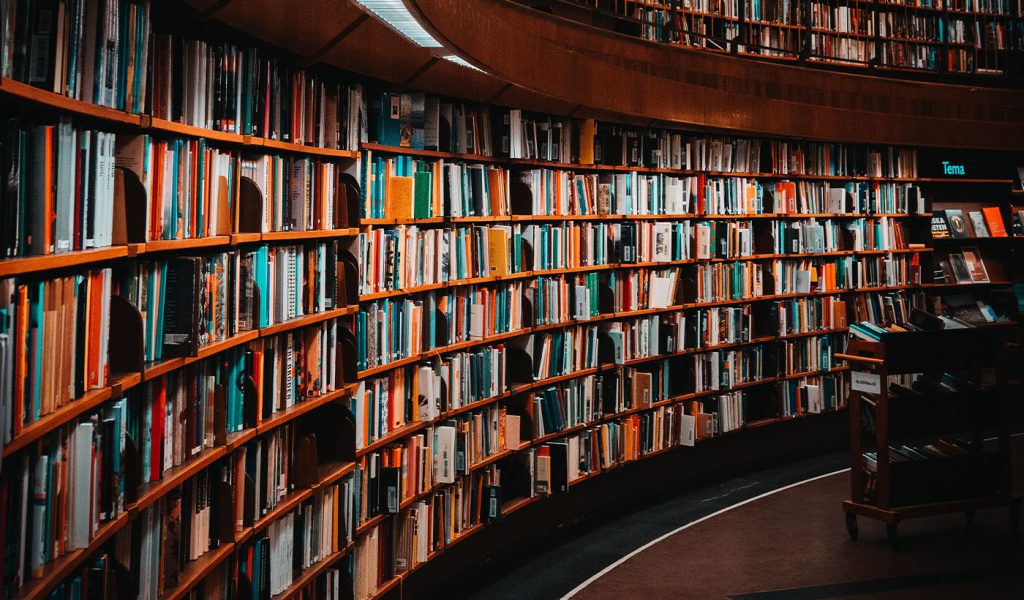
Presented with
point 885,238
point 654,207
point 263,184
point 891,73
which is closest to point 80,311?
point 263,184

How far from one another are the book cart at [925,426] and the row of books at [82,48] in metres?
4.69

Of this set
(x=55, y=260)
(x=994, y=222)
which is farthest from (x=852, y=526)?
(x=55, y=260)

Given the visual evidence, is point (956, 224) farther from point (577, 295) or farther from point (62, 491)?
point (62, 491)

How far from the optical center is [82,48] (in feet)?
7.50

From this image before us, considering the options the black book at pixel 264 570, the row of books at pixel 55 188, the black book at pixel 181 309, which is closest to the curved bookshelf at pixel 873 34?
the black book at pixel 264 570

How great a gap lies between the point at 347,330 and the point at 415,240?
829 mm

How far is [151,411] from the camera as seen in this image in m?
2.75

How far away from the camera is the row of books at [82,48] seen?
2049mm

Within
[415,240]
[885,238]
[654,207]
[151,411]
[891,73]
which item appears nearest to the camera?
[151,411]

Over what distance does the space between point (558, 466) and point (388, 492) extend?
1831mm

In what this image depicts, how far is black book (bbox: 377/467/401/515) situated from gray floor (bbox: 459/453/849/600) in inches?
36.7

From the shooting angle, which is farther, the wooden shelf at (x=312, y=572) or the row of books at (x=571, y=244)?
the row of books at (x=571, y=244)

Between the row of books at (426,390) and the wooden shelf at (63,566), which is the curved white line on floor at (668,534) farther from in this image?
the wooden shelf at (63,566)

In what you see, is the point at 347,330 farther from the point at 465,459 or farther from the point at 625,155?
the point at 625,155
